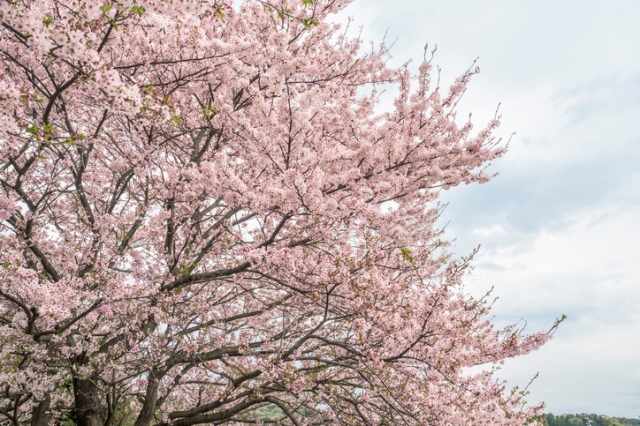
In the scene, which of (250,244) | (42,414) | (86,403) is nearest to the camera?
(250,244)

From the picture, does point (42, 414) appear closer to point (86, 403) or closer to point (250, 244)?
point (86, 403)

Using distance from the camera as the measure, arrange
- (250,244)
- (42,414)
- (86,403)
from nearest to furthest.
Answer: (250,244)
(86,403)
(42,414)

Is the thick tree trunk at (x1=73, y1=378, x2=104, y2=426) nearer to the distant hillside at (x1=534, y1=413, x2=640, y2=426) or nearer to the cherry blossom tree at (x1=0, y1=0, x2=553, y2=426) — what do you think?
the cherry blossom tree at (x1=0, y1=0, x2=553, y2=426)

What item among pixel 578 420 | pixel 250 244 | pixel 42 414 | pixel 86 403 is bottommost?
pixel 578 420

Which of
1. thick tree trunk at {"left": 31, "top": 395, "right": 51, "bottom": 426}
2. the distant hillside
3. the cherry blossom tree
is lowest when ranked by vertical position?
the distant hillside

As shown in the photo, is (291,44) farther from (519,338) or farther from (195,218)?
(519,338)

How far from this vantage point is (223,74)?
6742 millimetres

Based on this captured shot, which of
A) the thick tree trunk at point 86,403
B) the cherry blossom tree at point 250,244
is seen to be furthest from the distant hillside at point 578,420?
the thick tree trunk at point 86,403

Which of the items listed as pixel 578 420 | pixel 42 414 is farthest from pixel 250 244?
pixel 578 420

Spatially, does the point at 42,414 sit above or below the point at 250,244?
below

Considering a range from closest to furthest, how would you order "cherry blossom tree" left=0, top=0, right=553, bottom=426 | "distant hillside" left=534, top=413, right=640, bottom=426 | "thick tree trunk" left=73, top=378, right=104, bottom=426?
"cherry blossom tree" left=0, top=0, right=553, bottom=426
"thick tree trunk" left=73, top=378, right=104, bottom=426
"distant hillside" left=534, top=413, right=640, bottom=426

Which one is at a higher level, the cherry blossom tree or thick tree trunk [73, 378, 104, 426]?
the cherry blossom tree

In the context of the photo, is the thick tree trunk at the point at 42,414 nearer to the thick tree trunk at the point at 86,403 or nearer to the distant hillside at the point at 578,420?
the thick tree trunk at the point at 86,403

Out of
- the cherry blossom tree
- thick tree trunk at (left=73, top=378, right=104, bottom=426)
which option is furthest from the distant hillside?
thick tree trunk at (left=73, top=378, right=104, bottom=426)
